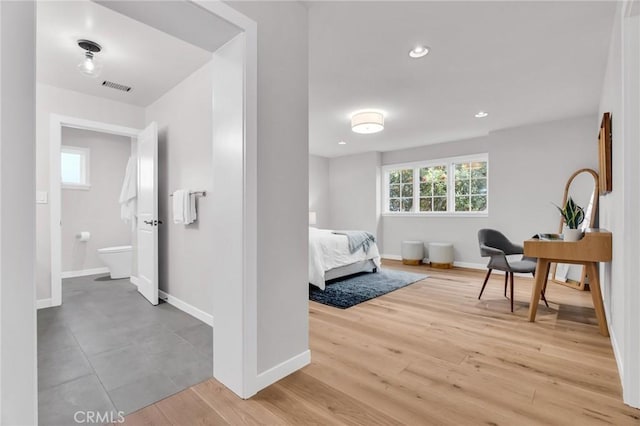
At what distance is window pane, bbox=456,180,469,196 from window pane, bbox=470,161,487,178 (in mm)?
189

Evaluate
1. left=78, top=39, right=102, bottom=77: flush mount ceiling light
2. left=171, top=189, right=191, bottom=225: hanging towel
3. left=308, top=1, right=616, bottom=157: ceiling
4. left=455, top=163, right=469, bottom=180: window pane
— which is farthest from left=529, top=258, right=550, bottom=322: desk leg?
left=78, top=39, right=102, bottom=77: flush mount ceiling light

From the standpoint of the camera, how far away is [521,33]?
232cm

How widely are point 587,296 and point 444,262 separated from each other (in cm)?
219

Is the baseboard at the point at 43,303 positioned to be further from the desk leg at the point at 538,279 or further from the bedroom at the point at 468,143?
the desk leg at the point at 538,279

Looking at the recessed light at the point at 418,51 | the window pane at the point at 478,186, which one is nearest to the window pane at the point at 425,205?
the window pane at the point at 478,186

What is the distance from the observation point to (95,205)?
16.6 ft

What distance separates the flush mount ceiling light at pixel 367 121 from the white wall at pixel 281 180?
82.0 inches

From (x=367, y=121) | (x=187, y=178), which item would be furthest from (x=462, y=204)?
(x=187, y=178)

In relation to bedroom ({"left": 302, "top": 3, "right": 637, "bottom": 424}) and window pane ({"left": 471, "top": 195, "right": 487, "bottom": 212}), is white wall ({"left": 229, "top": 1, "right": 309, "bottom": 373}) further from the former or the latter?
window pane ({"left": 471, "top": 195, "right": 487, "bottom": 212})

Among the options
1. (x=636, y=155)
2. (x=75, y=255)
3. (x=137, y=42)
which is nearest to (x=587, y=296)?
(x=636, y=155)

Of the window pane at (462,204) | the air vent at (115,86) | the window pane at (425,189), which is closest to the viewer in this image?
the air vent at (115,86)

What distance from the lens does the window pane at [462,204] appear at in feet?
18.9

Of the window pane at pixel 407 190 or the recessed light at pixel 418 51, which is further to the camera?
the window pane at pixel 407 190

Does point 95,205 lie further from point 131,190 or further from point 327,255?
point 327,255
